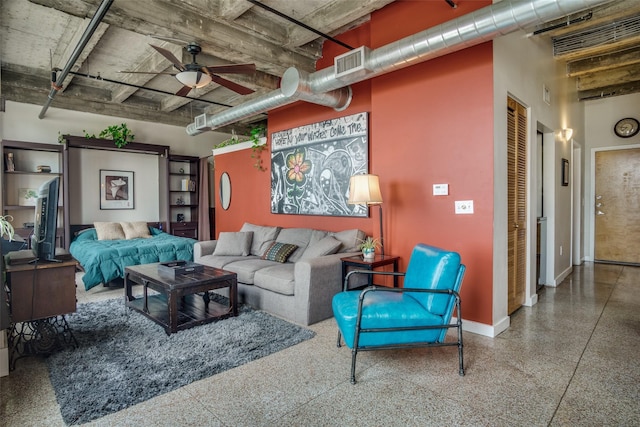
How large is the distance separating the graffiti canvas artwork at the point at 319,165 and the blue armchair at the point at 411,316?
2003 millimetres

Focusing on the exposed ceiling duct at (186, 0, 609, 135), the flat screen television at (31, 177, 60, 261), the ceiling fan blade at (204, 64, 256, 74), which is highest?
the ceiling fan blade at (204, 64, 256, 74)

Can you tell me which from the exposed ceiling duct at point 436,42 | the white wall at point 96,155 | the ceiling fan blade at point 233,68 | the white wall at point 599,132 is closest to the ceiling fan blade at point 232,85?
the ceiling fan blade at point 233,68

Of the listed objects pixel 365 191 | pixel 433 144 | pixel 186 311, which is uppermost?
pixel 433 144

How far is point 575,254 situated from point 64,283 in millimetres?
7526

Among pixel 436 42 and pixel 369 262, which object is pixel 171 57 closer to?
pixel 436 42

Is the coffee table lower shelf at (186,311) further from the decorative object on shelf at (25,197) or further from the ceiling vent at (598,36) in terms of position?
the ceiling vent at (598,36)

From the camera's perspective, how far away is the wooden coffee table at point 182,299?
3330 millimetres

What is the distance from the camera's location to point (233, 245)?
16.9ft

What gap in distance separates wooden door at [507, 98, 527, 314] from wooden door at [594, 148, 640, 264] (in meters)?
4.21

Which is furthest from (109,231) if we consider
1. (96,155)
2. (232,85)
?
(232,85)

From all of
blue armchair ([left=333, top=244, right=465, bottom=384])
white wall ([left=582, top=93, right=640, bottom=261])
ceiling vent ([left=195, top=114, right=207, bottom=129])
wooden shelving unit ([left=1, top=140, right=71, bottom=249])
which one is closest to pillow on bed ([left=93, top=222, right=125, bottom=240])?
wooden shelving unit ([left=1, top=140, right=71, bottom=249])

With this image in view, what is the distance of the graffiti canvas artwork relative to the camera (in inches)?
180

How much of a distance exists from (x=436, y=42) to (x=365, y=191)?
56.1 inches

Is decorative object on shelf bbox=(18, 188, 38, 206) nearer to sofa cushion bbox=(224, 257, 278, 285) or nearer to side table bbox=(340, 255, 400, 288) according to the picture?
sofa cushion bbox=(224, 257, 278, 285)
